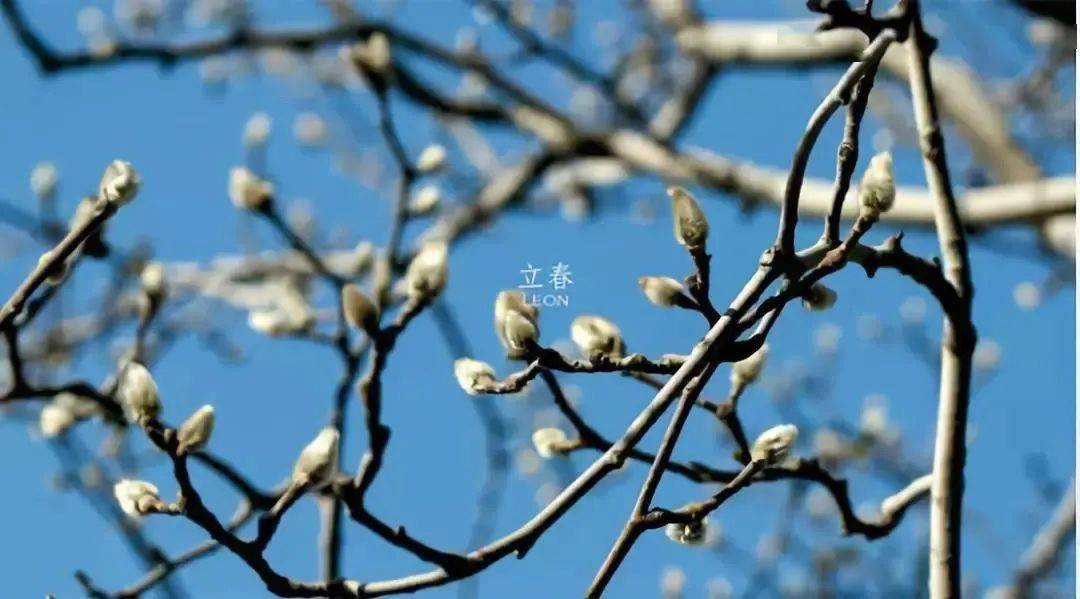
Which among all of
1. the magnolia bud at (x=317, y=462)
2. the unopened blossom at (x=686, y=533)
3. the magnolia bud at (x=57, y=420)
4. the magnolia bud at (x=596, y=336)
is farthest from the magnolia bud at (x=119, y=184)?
the magnolia bud at (x=57, y=420)

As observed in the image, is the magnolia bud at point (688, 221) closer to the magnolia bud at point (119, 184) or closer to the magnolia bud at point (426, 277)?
the magnolia bud at point (426, 277)

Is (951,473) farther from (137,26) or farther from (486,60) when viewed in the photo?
(137,26)

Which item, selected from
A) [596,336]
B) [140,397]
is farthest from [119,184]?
[596,336]

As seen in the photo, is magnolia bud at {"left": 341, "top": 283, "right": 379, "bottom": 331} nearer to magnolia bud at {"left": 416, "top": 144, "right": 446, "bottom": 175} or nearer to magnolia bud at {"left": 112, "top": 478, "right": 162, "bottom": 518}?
magnolia bud at {"left": 112, "top": 478, "right": 162, "bottom": 518}

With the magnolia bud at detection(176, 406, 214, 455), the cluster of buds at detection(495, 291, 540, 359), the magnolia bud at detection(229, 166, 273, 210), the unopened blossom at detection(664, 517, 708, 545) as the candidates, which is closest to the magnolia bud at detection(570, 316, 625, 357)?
the cluster of buds at detection(495, 291, 540, 359)

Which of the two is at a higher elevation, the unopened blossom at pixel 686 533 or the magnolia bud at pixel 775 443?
the magnolia bud at pixel 775 443

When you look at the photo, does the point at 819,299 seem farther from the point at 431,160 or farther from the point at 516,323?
the point at 431,160

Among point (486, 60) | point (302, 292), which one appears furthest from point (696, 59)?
point (302, 292)
